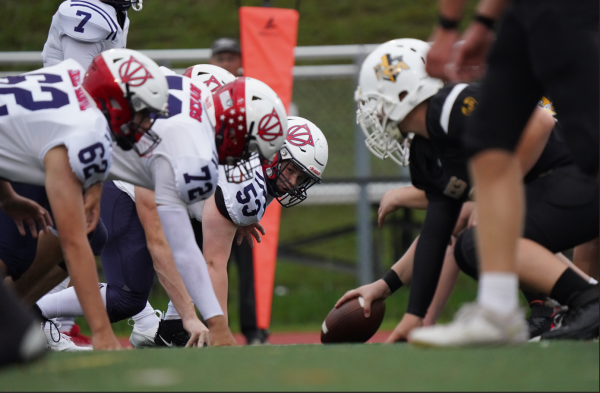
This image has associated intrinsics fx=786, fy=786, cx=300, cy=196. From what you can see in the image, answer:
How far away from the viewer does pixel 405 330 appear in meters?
3.75

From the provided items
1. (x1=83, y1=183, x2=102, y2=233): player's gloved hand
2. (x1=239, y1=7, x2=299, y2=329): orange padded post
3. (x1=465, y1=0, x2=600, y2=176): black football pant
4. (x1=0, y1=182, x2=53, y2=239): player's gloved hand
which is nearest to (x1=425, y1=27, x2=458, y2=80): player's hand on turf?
(x1=465, y1=0, x2=600, y2=176): black football pant

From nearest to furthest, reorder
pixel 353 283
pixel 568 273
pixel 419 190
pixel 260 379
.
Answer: pixel 260 379, pixel 568 273, pixel 419 190, pixel 353 283

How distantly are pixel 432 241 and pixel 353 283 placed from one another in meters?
5.97

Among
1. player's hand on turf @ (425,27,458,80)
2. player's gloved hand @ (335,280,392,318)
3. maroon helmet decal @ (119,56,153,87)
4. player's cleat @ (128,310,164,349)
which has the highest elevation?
player's hand on turf @ (425,27,458,80)

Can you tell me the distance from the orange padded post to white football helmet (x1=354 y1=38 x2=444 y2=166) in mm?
3713

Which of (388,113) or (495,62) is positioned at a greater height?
(495,62)

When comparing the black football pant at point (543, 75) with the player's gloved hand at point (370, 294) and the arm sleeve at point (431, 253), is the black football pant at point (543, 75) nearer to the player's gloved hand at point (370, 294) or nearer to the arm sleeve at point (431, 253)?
the arm sleeve at point (431, 253)

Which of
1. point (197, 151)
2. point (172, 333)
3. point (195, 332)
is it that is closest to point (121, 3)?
point (197, 151)

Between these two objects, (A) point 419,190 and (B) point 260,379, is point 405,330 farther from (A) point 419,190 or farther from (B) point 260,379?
(B) point 260,379

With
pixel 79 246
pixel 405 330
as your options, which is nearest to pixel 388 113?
pixel 405 330

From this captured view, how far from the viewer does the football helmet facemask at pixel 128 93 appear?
3486 mm

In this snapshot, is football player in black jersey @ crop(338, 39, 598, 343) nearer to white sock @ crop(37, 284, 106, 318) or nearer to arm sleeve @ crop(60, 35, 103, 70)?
arm sleeve @ crop(60, 35, 103, 70)

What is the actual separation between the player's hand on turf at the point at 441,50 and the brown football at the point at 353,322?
1.78 m

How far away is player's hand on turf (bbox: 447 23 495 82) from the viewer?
2.87 meters
